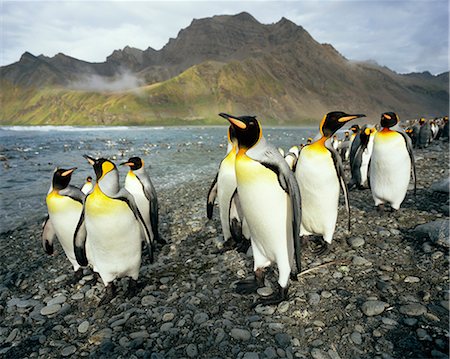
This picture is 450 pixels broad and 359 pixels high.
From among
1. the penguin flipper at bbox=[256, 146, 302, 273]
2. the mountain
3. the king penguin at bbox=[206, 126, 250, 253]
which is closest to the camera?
the penguin flipper at bbox=[256, 146, 302, 273]

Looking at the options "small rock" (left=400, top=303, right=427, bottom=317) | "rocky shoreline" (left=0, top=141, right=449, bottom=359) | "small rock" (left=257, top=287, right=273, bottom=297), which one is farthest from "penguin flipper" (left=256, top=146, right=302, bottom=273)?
"small rock" (left=400, top=303, right=427, bottom=317)

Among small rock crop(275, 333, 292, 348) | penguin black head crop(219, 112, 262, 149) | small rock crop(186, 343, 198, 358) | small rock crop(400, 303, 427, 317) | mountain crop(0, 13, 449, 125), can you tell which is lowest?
small rock crop(186, 343, 198, 358)

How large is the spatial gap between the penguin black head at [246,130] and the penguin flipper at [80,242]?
6.97ft

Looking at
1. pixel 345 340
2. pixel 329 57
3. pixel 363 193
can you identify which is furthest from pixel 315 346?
pixel 329 57

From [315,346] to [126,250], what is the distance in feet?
7.07

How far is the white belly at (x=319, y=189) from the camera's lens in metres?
3.68

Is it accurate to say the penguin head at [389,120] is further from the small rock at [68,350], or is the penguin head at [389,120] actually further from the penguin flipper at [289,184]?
the small rock at [68,350]

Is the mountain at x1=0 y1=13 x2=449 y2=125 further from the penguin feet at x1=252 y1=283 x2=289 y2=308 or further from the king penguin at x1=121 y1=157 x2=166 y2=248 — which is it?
the penguin feet at x1=252 y1=283 x2=289 y2=308

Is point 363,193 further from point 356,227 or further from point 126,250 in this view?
point 126,250

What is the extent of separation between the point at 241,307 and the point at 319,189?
1707mm

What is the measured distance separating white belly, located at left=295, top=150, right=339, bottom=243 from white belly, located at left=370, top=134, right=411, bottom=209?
1.92 metres

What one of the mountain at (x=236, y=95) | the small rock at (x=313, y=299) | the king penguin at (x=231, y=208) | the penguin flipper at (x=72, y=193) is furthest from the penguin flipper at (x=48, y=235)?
the mountain at (x=236, y=95)

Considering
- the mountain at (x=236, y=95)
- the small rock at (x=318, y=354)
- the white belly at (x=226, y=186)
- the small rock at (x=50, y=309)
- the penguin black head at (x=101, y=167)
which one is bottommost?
the small rock at (x=50, y=309)

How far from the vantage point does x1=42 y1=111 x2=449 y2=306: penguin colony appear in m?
2.85
